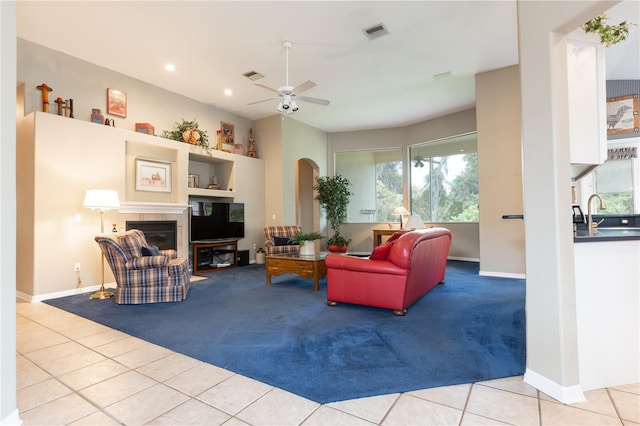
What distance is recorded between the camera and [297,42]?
4.31 meters

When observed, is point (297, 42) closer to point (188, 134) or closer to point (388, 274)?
point (188, 134)

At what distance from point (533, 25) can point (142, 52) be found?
485 centimetres

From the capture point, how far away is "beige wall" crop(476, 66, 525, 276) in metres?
5.01

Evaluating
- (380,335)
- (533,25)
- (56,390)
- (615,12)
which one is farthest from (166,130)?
(615,12)

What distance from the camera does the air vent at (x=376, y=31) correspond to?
3.96 m

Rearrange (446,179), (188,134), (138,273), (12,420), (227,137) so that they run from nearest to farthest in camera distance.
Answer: (12,420) → (138,273) → (188,134) → (227,137) → (446,179)

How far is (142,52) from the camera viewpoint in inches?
177

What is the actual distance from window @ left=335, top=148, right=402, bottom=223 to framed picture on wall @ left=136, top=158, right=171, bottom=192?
473cm

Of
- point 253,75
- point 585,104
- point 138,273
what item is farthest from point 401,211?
point 138,273

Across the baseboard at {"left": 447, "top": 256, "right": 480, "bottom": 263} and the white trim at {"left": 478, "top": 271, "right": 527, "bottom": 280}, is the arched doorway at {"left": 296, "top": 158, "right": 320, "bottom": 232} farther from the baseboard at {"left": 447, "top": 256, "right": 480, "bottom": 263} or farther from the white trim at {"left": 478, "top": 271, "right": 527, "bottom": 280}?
the white trim at {"left": 478, "top": 271, "right": 527, "bottom": 280}

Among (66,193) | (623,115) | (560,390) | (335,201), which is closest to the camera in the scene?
(560,390)

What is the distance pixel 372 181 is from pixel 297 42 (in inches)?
197

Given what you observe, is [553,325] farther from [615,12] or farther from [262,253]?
[262,253]

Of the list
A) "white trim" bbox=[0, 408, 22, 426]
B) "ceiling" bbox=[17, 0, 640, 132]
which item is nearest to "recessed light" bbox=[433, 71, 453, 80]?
"ceiling" bbox=[17, 0, 640, 132]
